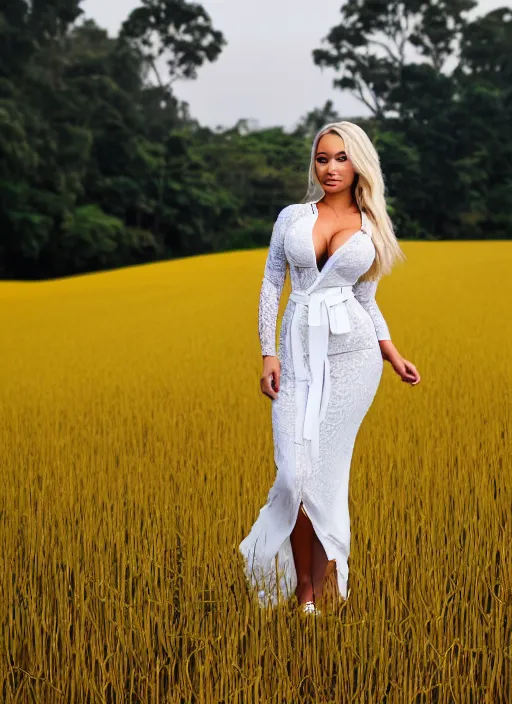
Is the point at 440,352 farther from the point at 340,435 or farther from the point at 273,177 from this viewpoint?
the point at 273,177

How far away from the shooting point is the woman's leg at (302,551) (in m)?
2.82

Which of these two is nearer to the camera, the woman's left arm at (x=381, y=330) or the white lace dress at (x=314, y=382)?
the white lace dress at (x=314, y=382)

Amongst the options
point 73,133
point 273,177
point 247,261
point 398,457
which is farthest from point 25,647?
point 273,177

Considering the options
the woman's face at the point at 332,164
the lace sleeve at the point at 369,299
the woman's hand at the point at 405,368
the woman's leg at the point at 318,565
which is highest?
the woman's face at the point at 332,164

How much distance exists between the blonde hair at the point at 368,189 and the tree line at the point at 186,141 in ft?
71.7

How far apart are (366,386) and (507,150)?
34.9 m

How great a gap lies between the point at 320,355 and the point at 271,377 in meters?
0.15

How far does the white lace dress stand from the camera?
2709mm

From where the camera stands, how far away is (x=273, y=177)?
33562 millimetres

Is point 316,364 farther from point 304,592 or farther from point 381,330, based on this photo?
point 304,592

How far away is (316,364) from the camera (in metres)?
2.71

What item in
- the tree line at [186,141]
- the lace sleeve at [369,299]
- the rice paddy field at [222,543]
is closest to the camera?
the rice paddy field at [222,543]

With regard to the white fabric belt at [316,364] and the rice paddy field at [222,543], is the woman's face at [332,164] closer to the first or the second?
the white fabric belt at [316,364]

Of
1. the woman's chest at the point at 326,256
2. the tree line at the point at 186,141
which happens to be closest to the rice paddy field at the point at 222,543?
the woman's chest at the point at 326,256
